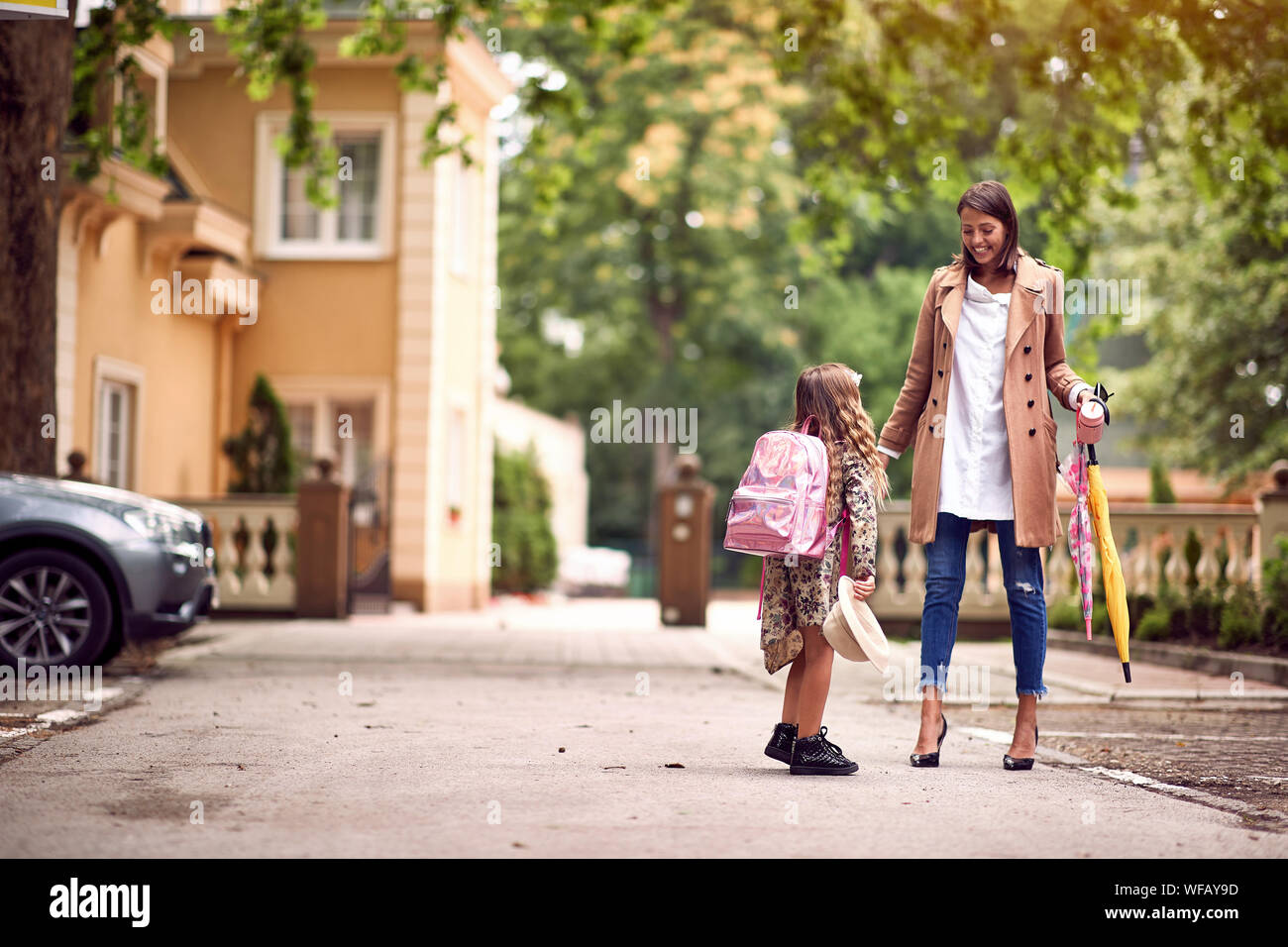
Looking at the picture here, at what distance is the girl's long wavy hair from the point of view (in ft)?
20.0

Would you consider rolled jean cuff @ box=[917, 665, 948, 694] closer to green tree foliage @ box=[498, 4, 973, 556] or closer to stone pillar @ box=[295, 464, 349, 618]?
stone pillar @ box=[295, 464, 349, 618]

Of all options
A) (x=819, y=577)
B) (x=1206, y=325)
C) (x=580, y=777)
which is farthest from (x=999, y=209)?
(x=1206, y=325)

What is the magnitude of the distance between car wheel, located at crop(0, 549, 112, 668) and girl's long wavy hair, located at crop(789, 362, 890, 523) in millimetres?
5027

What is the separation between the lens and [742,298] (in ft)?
113

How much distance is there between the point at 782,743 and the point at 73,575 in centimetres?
498

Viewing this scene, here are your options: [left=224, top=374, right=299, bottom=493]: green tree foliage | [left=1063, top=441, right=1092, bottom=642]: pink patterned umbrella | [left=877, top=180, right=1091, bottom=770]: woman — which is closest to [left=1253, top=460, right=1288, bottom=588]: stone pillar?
[left=1063, top=441, right=1092, bottom=642]: pink patterned umbrella

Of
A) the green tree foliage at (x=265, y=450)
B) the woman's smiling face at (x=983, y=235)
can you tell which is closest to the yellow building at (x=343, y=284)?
the green tree foliage at (x=265, y=450)

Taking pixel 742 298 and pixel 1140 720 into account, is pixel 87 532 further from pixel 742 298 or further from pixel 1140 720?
pixel 742 298

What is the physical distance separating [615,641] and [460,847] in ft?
Answer: 32.5

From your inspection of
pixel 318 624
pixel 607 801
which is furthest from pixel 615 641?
pixel 607 801

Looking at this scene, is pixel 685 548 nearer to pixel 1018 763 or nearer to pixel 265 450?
pixel 265 450

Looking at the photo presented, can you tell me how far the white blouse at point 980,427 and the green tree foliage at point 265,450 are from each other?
1352cm

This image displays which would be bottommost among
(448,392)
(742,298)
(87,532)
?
(87,532)
